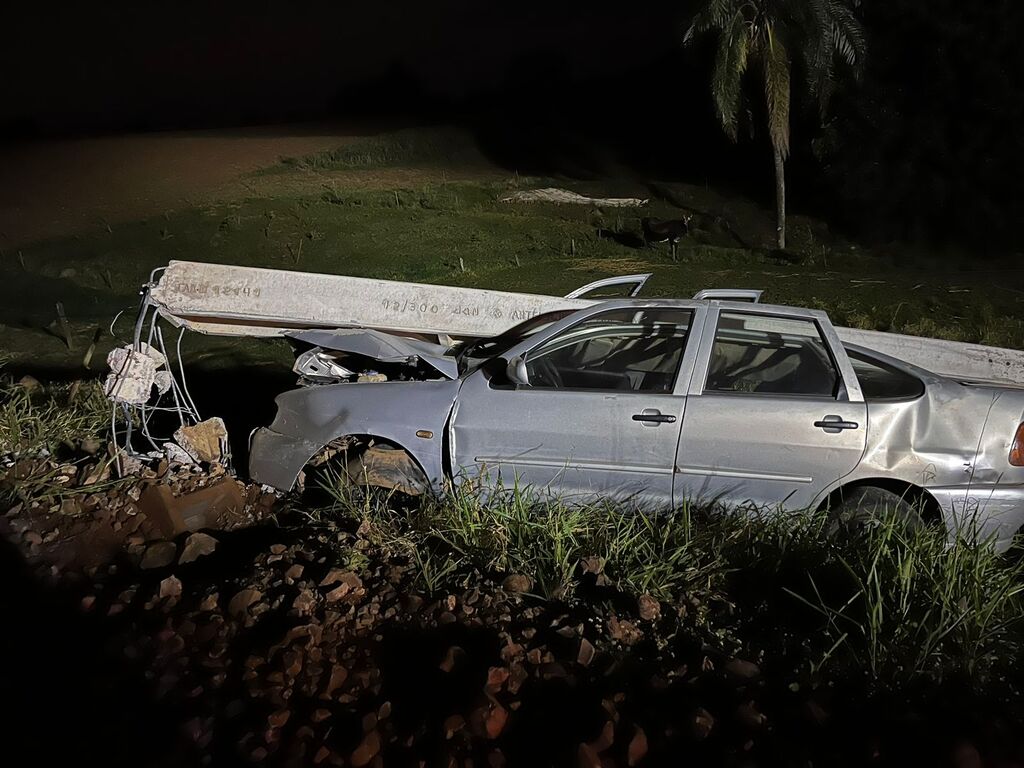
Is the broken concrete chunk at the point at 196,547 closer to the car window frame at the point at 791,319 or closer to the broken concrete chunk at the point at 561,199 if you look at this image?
the car window frame at the point at 791,319

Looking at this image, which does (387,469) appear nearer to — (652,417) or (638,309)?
(652,417)

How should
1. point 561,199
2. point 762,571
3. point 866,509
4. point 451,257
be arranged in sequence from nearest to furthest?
point 762,571
point 866,509
point 451,257
point 561,199

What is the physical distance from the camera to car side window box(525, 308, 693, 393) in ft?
14.7

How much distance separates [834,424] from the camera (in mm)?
4027

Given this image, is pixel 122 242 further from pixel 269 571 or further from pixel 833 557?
pixel 833 557

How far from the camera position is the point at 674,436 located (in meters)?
4.16

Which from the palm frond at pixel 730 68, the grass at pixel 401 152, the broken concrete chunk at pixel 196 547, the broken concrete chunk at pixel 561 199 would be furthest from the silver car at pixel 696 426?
the grass at pixel 401 152

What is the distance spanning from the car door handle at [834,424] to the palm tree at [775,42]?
1422 centimetres

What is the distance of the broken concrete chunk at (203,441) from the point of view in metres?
5.27

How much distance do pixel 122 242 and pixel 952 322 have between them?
44.1ft

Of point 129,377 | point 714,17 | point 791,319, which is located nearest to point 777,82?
point 714,17

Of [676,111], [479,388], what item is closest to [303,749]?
[479,388]

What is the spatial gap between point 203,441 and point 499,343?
6.84 feet

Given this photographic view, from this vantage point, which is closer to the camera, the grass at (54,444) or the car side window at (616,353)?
the car side window at (616,353)
